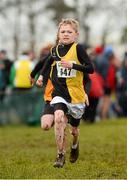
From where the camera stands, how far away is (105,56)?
18.7 metres

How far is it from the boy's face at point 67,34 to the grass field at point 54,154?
5.39ft

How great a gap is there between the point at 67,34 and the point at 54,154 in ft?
8.47

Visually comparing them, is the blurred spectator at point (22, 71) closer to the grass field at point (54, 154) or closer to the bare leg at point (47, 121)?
the grass field at point (54, 154)

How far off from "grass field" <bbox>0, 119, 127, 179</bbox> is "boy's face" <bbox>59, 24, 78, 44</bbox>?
1642mm

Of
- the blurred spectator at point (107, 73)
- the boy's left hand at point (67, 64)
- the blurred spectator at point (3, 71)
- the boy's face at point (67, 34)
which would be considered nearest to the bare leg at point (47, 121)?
the boy's left hand at point (67, 64)

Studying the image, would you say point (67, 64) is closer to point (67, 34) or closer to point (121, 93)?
point (67, 34)

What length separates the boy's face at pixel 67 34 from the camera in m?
8.89

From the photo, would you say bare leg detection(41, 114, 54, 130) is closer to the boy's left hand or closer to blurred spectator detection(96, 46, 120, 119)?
the boy's left hand

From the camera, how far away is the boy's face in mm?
8891

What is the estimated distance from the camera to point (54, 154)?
10.8 metres

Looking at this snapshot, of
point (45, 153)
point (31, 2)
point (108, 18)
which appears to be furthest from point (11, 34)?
point (45, 153)

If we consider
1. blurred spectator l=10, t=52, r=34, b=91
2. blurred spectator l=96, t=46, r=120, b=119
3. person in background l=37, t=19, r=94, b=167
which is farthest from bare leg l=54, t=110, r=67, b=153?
blurred spectator l=96, t=46, r=120, b=119

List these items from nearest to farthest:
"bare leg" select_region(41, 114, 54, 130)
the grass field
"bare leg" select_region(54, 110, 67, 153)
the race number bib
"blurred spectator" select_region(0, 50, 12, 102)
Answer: the grass field, "bare leg" select_region(54, 110, 67, 153), "bare leg" select_region(41, 114, 54, 130), the race number bib, "blurred spectator" select_region(0, 50, 12, 102)

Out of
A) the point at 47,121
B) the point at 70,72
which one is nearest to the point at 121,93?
the point at 70,72
